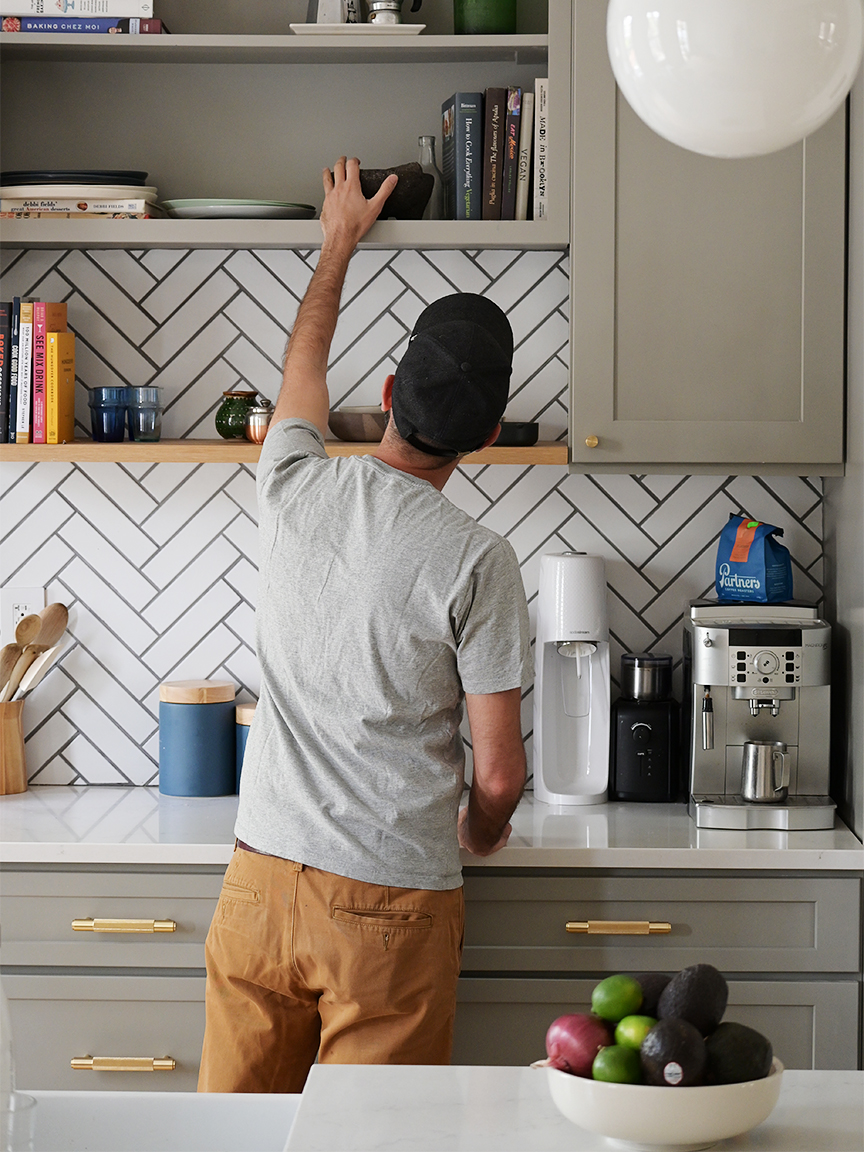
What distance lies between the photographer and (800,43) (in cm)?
87

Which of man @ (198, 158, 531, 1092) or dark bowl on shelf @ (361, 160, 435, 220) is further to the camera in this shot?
dark bowl on shelf @ (361, 160, 435, 220)

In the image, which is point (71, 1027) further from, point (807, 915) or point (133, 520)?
point (807, 915)

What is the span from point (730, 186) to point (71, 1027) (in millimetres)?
2042

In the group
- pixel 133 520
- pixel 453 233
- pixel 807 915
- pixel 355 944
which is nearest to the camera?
pixel 355 944

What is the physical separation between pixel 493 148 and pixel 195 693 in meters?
1.29

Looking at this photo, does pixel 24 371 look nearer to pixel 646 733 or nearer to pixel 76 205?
pixel 76 205

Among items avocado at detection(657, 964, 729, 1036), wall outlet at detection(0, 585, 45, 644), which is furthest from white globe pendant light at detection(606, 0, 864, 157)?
wall outlet at detection(0, 585, 45, 644)

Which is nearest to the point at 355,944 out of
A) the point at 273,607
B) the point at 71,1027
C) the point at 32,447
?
the point at 273,607

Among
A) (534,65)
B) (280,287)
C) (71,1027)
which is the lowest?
(71,1027)

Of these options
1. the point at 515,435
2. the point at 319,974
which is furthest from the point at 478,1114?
the point at 515,435

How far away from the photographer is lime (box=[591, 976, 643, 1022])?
41.0 inches

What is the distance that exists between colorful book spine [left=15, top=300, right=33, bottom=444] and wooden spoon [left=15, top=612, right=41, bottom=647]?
39 centimetres

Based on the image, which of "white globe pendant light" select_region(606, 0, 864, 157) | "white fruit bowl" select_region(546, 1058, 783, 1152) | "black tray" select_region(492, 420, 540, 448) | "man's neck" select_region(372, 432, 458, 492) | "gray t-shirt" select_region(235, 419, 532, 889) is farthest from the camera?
"black tray" select_region(492, 420, 540, 448)

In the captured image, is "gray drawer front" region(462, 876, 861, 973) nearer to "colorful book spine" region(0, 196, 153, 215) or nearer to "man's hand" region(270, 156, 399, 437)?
"man's hand" region(270, 156, 399, 437)
